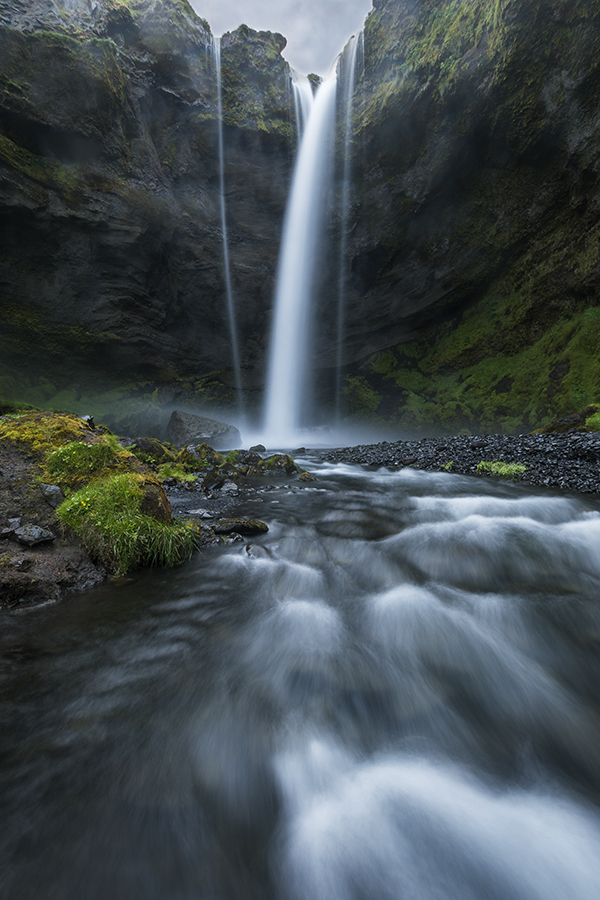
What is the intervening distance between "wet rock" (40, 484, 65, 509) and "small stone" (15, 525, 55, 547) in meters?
0.33

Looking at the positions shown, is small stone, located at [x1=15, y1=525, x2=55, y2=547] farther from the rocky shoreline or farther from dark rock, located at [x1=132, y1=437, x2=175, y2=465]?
the rocky shoreline

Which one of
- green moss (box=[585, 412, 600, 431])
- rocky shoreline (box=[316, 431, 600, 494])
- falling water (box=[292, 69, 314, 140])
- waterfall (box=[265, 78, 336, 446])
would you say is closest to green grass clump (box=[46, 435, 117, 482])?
rocky shoreline (box=[316, 431, 600, 494])

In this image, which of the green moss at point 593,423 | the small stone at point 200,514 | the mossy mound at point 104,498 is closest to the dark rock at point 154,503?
the mossy mound at point 104,498

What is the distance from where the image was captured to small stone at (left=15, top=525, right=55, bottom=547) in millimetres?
2889

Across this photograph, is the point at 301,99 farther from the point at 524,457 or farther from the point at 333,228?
the point at 524,457

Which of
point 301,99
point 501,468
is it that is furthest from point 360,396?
point 301,99

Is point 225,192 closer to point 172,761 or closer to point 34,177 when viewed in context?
point 34,177

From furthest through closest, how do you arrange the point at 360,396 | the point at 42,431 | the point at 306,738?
1. the point at 360,396
2. the point at 42,431
3. the point at 306,738

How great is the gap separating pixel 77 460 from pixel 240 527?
77.4 inches

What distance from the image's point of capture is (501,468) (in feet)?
24.7

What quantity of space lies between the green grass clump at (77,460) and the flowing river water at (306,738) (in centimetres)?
143

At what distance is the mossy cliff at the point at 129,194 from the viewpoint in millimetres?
14281

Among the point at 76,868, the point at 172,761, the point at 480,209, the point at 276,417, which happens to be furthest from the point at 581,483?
the point at 276,417

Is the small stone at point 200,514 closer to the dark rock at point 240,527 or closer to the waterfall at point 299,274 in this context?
the dark rock at point 240,527
